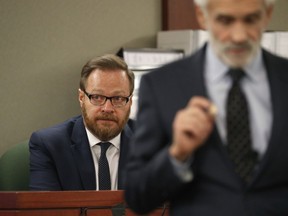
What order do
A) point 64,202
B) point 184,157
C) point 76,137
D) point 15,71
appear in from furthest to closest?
point 15,71 < point 76,137 < point 64,202 < point 184,157

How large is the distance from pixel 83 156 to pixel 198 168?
4.32 ft

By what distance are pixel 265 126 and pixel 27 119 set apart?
2.45 metres

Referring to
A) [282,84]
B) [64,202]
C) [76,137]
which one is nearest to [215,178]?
[282,84]

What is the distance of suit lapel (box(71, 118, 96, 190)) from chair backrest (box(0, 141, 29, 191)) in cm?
23

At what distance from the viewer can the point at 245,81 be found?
800 mm

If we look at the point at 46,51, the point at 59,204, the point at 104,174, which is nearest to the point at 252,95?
the point at 59,204

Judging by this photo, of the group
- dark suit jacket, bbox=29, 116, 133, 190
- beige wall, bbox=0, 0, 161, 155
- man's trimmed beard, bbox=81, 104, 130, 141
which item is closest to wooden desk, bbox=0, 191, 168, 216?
dark suit jacket, bbox=29, 116, 133, 190

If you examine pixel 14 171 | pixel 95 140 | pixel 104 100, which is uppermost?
pixel 104 100

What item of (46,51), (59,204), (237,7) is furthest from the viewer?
(46,51)

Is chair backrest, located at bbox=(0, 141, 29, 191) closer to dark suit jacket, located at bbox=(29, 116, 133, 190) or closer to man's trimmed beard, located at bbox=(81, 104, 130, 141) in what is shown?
dark suit jacket, located at bbox=(29, 116, 133, 190)

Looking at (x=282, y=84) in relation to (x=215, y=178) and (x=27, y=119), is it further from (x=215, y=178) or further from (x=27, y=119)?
(x=27, y=119)

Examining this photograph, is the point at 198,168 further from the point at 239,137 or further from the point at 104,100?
the point at 104,100

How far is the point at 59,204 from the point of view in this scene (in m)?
1.40

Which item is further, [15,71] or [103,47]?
[103,47]
